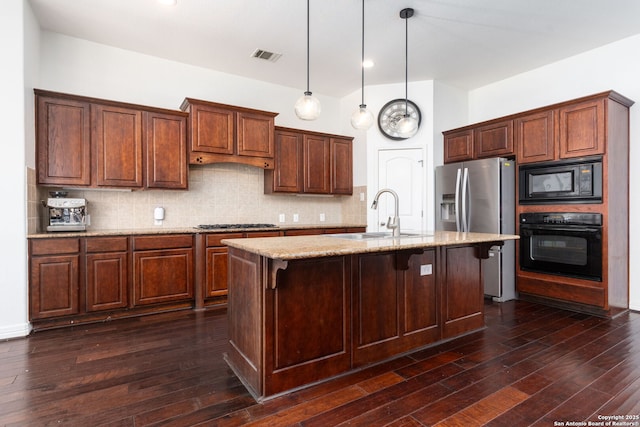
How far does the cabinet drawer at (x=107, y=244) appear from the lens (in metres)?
3.26

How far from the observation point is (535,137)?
3938 mm

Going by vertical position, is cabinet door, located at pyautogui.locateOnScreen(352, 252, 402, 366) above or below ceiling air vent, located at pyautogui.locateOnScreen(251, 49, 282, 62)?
below

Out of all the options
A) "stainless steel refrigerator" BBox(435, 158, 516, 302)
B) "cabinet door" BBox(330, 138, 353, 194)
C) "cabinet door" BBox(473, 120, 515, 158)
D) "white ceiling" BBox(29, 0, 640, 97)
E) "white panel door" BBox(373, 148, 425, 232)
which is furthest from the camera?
"cabinet door" BBox(330, 138, 353, 194)

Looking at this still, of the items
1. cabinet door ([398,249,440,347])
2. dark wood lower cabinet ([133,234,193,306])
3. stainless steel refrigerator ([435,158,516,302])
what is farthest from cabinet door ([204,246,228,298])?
stainless steel refrigerator ([435,158,516,302])

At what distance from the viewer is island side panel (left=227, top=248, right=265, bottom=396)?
1.99m

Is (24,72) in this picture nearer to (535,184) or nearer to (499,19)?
(499,19)

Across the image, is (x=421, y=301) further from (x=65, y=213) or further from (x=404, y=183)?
(x=65, y=213)

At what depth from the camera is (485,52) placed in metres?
4.06

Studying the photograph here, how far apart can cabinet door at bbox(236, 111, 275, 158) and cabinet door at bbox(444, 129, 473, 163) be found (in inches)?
98.9

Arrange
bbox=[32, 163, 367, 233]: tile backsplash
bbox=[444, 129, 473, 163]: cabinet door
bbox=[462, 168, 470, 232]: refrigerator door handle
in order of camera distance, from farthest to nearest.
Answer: bbox=[444, 129, 473, 163]: cabinet door → bbox=[462, 168, 470, 232]: refrigerator door handle → bbox=[32, 163, 367, 233]: tile backsplash

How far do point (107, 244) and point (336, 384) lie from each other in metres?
2.62

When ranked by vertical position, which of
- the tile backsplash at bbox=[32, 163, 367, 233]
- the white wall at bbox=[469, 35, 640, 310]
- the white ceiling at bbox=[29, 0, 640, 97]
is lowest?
the tile backsplash at bbox=[32, 163, 367, 233]

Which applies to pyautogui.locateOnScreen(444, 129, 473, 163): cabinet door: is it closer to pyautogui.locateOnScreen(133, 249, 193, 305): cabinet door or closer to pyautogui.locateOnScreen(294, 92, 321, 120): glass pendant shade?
pyautogui.locateOnScreen(294, 92, 321, 120): glass pendant shade

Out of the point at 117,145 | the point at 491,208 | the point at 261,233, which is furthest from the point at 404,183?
the point at 117,145
